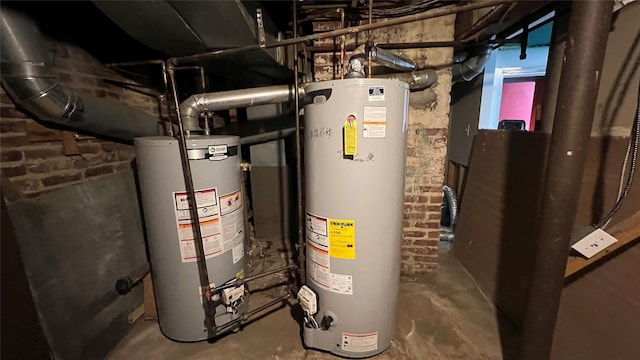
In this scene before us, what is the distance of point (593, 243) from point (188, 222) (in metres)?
1.85

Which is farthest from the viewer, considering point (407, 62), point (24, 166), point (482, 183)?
point (482, 183)

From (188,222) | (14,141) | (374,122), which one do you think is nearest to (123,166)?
(14,141)

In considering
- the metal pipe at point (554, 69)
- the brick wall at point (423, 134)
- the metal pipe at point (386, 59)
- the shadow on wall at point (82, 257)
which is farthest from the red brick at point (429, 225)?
the shadow on wall at point (82, 257)

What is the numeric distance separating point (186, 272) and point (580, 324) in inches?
78.5

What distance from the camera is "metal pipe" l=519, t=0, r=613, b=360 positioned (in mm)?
929

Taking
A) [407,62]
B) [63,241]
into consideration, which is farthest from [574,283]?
[63,241]

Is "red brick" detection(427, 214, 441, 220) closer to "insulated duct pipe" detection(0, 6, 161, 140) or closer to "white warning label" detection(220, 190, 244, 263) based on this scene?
"white warning label" detection(220, 190, 244, 263)

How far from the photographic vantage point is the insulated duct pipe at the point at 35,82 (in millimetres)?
1144

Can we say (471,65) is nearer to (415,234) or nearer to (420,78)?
(420,78)

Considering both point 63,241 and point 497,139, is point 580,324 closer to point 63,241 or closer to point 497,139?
point 497,139

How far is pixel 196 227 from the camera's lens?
1424 millimetres

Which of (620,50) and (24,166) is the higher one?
(620,50)

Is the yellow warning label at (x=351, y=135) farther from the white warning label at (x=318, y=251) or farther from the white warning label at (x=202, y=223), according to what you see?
the white warning label at (x=202, y=223)

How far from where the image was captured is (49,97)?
1.25 meters
